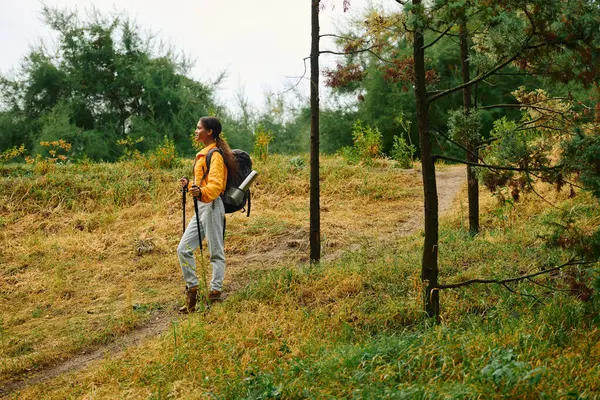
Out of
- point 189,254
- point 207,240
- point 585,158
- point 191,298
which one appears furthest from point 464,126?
point 191,298

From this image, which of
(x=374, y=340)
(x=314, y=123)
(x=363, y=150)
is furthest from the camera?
(x=363, y=150)

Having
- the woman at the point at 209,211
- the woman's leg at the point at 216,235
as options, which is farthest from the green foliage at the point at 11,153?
the woman's leg at the point at 216,235

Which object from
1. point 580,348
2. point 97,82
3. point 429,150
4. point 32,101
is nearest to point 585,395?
point 580,348

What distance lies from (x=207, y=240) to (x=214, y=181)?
2.32 feet

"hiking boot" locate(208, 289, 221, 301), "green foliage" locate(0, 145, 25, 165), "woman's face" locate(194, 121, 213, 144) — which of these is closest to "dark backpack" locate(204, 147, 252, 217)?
"woman's face" locate(194, 121, 213, 144)

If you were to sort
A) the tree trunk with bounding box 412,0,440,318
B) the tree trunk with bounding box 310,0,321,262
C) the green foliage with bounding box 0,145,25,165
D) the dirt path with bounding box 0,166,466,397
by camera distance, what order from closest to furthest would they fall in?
the tree trunk with bounding box 412,0,440,318 → the dirt path with bounding box 0,166,466,397 → the tree trunk with bounding box 310,0,321,262 → the green foliage with bounding box 0,145,25,165

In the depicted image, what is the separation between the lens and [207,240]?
6598 mm

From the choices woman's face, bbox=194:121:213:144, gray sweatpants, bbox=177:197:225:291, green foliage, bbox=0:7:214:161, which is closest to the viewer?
gray sweatpants, bbox=177:197:225:291

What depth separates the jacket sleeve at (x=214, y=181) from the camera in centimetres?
641

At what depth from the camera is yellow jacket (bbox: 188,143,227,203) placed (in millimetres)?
6418

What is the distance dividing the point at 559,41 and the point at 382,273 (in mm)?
3352

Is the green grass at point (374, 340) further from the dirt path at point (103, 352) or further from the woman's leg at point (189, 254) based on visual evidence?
the woman's leg at point (189, 254)

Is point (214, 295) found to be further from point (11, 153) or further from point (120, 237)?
point (11, 153)

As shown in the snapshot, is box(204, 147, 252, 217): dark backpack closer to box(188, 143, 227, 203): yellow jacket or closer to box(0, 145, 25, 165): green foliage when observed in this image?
box(188, 143, 227, 203): yellow jacket
